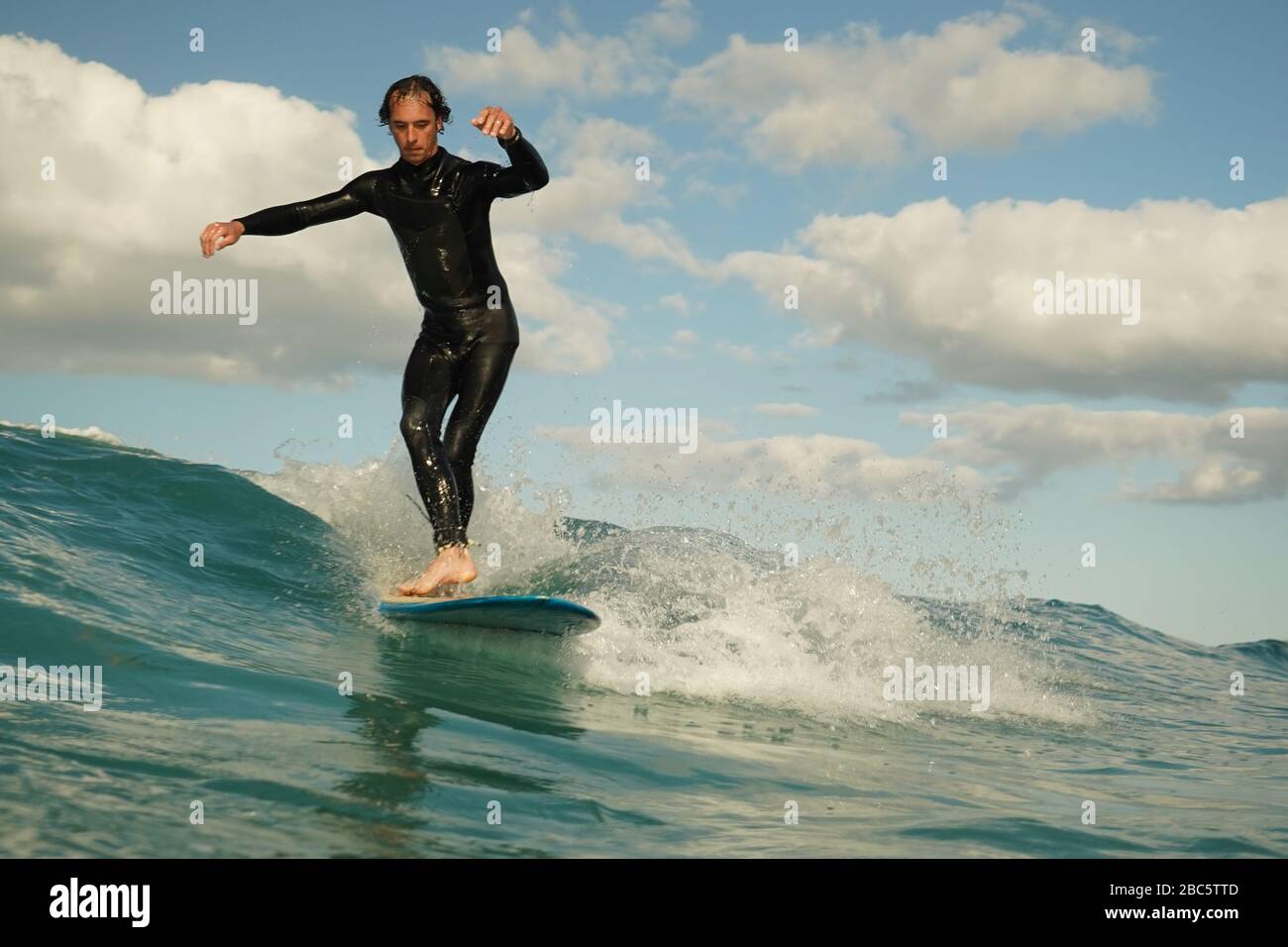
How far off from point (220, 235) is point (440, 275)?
4.51ft

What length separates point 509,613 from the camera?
6711mm

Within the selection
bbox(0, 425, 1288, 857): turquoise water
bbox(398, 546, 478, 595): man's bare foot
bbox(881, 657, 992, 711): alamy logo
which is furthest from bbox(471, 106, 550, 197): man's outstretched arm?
bbox(881, 657, 992, 711): alamy logo

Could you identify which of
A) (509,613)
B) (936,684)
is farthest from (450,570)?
(936,684)

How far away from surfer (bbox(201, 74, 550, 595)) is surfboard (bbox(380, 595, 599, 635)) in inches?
5.8

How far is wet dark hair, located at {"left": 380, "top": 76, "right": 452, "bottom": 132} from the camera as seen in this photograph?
21.4ft

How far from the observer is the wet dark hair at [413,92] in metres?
6.52

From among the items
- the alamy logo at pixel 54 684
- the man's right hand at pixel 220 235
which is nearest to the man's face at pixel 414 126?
the man's right hand at pixel 220 235
